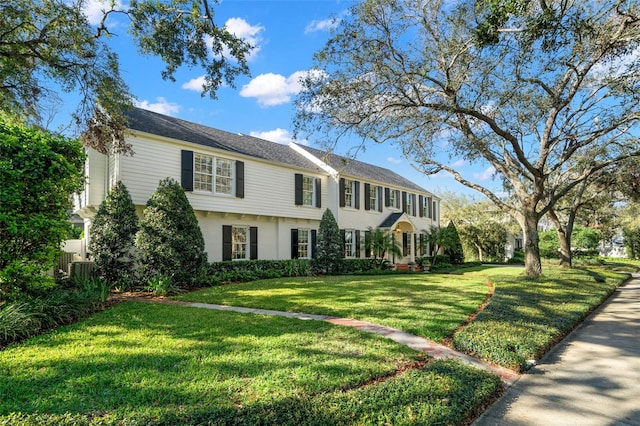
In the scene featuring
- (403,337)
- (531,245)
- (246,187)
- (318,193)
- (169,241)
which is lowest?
(403,337)

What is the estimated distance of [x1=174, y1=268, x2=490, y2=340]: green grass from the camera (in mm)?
6984

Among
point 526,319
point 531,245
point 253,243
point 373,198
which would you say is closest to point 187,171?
point 253,243

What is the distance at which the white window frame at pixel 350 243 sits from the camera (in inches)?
803

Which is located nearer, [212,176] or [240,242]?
[212,176]

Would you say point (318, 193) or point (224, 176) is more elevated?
point (224, 176)

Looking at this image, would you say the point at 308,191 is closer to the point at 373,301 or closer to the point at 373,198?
the point at 373,198

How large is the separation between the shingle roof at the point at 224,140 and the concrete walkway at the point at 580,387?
808 centimetres

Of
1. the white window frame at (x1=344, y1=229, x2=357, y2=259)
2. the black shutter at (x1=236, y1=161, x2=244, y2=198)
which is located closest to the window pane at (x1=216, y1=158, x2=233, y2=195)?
the black shutter at (x1=236, y1=161, x2=244, y2=198)

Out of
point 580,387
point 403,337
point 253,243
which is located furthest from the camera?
point 253,243

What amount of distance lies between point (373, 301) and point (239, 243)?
8495 millimetres

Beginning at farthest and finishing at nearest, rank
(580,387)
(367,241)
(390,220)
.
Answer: (390,220) < (367,241) < (580,387)

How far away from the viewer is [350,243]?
2062 centimetres

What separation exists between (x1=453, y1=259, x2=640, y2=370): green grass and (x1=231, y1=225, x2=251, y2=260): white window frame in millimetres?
10125

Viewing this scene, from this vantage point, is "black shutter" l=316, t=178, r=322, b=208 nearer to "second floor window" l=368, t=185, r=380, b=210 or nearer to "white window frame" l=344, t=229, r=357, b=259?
"white window frame" l=344, t=229, r=357, b=259
